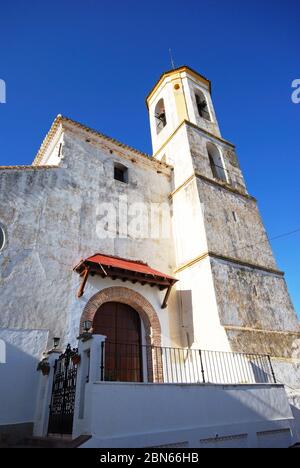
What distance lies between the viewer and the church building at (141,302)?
6.22 m

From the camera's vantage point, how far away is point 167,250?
12.7 metres

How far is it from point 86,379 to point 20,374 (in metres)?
2.74

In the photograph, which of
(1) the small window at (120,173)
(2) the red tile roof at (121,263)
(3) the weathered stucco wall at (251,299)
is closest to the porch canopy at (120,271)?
(2) the red tile roof at (121,263)

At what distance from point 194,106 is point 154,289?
11220 mm

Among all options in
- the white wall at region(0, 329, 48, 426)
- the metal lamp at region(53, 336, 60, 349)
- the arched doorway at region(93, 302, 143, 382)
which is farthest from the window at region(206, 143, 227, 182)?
the white wall at region(0, 329, 48, 426)

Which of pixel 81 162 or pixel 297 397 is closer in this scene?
pixel 297 397

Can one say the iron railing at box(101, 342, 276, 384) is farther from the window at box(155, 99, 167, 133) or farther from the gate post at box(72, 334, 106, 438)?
the window at box(155, 99, 167, 133)

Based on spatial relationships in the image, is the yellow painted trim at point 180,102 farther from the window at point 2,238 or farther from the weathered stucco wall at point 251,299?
the window at point 2,238

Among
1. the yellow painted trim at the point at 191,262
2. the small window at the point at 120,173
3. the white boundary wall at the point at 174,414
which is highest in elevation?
the small window at the point at 120,173

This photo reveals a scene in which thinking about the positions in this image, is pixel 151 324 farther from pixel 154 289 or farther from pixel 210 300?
pixel 210 300

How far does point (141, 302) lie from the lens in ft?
33.6

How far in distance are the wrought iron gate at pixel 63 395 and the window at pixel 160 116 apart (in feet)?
48.2
